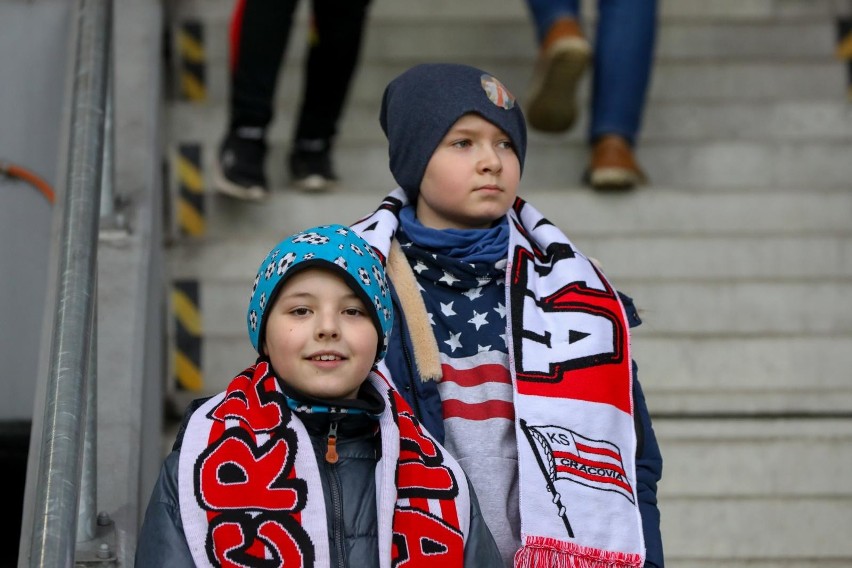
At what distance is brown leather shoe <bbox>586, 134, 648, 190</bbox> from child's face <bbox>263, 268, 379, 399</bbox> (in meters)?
2.63

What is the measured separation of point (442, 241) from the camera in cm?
319

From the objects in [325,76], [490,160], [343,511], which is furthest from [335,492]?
[325,76]

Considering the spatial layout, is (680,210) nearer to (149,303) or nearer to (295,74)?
(295,74)

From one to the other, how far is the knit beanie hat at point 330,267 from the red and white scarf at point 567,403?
0.26 m

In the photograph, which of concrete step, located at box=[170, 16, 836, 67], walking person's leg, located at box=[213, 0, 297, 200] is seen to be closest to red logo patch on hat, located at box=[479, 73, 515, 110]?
walking person's leg, located at box=[213, 0, 297, 200]

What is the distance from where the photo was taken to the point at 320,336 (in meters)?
2.79

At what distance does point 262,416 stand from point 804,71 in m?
3.84

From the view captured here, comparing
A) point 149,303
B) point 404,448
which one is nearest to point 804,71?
point 149,303


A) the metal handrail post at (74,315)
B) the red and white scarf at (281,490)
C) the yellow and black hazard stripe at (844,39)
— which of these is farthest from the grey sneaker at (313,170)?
the red and white scarf at (281,490)

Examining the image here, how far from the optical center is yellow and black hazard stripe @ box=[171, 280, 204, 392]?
15.9 ft

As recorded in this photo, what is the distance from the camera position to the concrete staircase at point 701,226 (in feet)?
15.6

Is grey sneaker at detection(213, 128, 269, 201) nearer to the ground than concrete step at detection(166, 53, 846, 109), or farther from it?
nearer to the ground

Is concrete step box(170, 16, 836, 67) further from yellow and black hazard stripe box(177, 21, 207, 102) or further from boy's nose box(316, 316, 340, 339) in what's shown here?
boy's nose box(316, 316, 340, 339)

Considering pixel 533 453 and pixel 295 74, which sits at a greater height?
pixel 295 74
